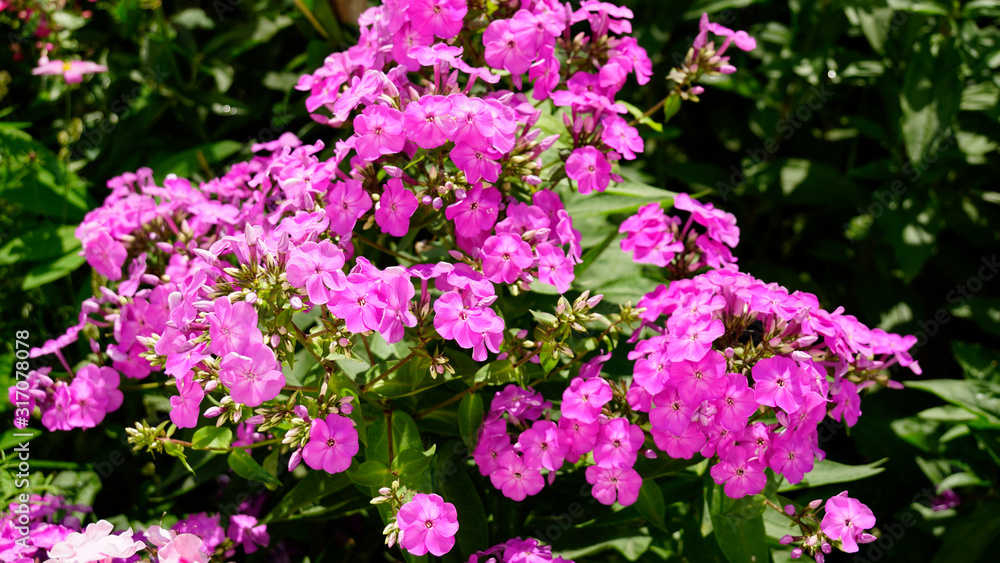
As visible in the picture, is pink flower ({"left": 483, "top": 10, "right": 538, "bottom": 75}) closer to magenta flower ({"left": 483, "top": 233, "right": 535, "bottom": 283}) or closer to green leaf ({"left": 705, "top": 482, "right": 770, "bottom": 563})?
magenta flower ({"left": 483, "top": 233, "right": 535, "bottom": 283})

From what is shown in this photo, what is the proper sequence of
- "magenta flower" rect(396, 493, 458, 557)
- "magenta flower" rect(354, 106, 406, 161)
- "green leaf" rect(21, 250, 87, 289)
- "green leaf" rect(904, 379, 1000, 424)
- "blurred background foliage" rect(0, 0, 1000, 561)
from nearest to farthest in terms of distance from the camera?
"magenta flower" rect(396, 493, 458, 557) → "magenta flower" rect(354, 106, 406, 161) → "green leaf" rect(904, 379, 1000, 424) → "green leaf" rect(21, 250, 87, 289) → "blurred background foliage" rect(0, 0, 1000, 561)

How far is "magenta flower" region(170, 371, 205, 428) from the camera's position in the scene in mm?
1466

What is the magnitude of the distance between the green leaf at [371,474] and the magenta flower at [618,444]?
425 mm

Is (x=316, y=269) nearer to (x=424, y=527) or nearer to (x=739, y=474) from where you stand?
(x=424, y=527)

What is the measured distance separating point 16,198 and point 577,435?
1.98 metres

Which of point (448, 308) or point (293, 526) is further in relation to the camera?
point (293, 526)

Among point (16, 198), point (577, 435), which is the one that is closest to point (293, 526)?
point (577, 435)

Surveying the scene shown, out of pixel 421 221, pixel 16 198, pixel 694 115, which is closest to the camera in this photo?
pixel 421 221

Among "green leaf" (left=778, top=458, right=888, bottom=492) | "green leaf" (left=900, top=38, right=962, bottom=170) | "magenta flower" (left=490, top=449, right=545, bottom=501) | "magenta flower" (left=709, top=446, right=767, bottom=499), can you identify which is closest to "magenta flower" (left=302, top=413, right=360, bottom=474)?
"magenta flower" (left=490, top=449, right=545, bottom=501)

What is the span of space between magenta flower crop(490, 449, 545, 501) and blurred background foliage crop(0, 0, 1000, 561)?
0.55 m

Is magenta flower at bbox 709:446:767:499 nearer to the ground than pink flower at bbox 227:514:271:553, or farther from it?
farther from it

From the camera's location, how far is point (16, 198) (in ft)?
8.08

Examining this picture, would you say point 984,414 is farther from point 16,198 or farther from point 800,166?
point 16,198

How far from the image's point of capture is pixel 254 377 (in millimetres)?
1325
